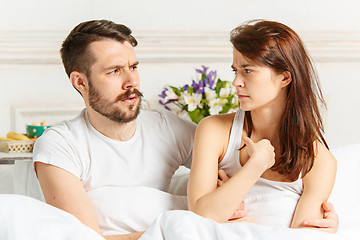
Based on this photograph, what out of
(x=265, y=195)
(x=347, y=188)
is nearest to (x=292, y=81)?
(x=265, y=195)

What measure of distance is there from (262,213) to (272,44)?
1.76 ft

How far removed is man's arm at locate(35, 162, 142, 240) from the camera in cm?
168

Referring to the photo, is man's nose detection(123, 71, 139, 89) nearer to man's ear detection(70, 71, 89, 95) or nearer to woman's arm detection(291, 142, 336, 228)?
man's ear detection(70, 71, 89, 95)

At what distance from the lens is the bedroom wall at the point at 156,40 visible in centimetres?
282

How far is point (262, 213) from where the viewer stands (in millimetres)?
1781

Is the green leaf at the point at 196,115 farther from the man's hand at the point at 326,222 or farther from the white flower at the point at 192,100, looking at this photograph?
the man's hand at the point at 326,222

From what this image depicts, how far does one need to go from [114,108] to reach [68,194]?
331mm

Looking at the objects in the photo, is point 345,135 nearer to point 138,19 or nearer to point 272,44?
point 138,19

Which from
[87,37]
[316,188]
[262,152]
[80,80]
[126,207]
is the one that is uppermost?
[87,37]

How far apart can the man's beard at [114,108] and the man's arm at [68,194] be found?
9.5 inches

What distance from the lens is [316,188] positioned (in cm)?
174

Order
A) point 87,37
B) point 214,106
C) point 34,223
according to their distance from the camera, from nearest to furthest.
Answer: point 34,223
point 87,37
point 214,106

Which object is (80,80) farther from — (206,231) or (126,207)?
(206,231)

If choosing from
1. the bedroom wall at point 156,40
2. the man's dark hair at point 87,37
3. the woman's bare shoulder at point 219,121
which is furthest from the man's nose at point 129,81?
the bedroom wall at point 156,40
